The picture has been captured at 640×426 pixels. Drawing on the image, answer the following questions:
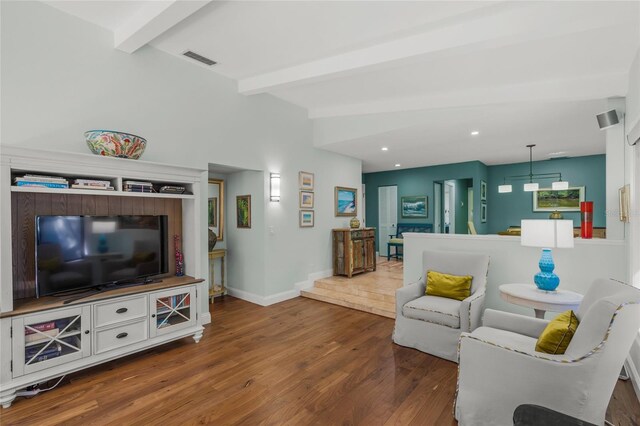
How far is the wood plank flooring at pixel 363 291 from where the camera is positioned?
4.37 meters

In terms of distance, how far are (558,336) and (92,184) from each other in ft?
12.1

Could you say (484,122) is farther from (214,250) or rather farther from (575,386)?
(214,250)

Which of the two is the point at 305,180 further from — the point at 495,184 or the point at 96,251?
the point at 495,184

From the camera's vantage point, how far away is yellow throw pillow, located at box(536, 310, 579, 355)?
1.81 metres

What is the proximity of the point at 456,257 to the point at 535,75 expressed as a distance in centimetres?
224

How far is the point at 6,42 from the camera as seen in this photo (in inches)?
103

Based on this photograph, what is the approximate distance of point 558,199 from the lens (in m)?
7.48

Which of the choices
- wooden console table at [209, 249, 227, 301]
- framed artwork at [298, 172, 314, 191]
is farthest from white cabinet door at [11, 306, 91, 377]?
framed artwork at [298, 172, 314, 191]

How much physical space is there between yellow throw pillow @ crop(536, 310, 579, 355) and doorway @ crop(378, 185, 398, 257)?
7.03 metres

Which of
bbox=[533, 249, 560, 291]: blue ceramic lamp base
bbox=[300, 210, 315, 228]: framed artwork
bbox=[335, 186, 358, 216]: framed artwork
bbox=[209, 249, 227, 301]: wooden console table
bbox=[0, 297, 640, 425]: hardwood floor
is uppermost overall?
bbox=[335, 186, 358, 216]: framed artwork

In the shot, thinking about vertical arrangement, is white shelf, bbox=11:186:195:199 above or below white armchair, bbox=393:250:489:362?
above

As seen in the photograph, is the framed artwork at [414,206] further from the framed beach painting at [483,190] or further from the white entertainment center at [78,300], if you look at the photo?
the white entertainment center at [78,300]

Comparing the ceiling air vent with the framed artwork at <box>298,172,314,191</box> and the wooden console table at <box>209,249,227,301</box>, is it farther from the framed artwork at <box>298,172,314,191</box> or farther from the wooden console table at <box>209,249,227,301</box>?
the wooden console table at <box>209,249,227,301</box>

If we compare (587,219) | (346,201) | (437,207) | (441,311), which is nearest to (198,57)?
(346,201)
